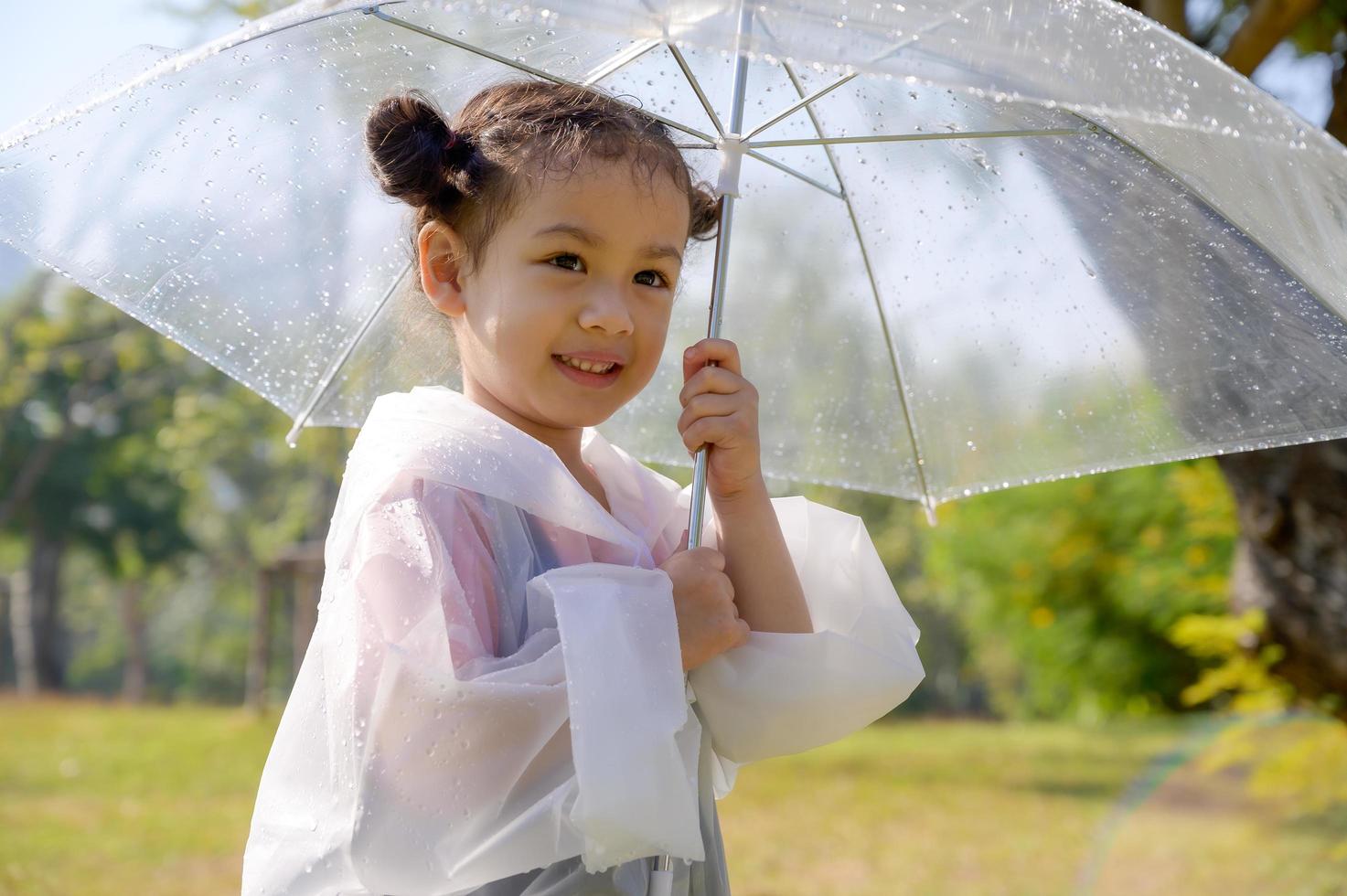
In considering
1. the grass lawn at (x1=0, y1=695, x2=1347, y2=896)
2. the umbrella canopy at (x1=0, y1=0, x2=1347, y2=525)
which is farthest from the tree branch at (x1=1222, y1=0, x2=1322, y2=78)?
the grass lawn at (x1=0, y1=695, x2=1347, y2=896)

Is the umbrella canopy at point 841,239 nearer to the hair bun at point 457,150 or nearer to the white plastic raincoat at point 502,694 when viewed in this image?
the hair bun at point 457,150

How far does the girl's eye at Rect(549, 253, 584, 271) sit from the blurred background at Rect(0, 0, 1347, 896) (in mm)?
700

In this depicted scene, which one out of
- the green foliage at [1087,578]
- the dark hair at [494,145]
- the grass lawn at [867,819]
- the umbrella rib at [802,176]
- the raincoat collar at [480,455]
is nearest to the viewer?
the raincoat collar at [480,455]

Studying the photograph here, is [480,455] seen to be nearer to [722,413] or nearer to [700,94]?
[722,413]

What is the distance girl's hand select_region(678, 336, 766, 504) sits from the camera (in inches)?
67.0

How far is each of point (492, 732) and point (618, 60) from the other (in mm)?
1090

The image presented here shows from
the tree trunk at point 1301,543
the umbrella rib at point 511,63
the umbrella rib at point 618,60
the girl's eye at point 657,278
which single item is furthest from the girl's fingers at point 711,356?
the tree trunk at point 1301,543

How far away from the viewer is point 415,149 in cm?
175

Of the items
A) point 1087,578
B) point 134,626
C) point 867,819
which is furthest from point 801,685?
point 134,626

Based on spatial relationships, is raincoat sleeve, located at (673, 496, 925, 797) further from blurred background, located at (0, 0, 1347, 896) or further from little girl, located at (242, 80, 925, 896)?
blurred background, located at (0, 0, 1347, 896)

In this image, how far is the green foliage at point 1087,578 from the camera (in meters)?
9.60

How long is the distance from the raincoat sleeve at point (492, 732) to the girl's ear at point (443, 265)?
0.42 metres

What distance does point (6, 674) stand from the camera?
83.9 feet

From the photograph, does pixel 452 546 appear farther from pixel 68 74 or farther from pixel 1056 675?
pixel 1056 675
